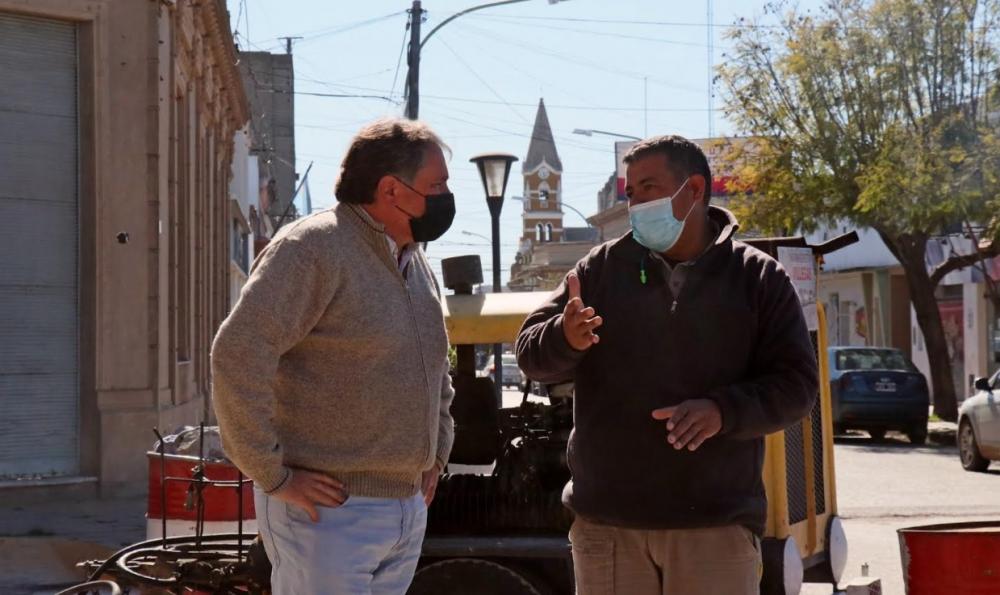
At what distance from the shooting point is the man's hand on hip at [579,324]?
3695 millimetres

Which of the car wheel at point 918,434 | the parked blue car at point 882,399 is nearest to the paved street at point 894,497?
the parked blue car at point 882,399

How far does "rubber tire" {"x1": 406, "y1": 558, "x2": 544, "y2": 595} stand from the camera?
6.14 m

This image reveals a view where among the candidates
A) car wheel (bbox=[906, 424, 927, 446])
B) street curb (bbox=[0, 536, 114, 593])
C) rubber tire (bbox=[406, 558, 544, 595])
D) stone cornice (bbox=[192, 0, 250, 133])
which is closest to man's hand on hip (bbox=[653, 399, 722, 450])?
rubber tire (bbox=[406, 558, 544, 595])

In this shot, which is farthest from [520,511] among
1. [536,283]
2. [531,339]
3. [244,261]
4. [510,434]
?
[536,283]

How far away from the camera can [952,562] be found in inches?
197

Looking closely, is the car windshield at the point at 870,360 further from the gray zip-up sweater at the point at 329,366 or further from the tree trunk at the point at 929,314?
the gray zip-up sweater at the point at 329,366

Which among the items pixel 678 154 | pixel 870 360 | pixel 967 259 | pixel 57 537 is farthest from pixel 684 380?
pixel 967 259

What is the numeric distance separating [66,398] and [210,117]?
12.1 meters

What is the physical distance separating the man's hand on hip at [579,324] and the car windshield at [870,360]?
73.1 ft

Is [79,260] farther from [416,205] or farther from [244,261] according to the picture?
[244,261]

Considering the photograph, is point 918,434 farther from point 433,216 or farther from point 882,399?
point 433,216

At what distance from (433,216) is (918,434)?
71.7 ft

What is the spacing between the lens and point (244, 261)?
45.8 metres

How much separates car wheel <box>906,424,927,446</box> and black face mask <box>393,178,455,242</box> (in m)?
21.6
